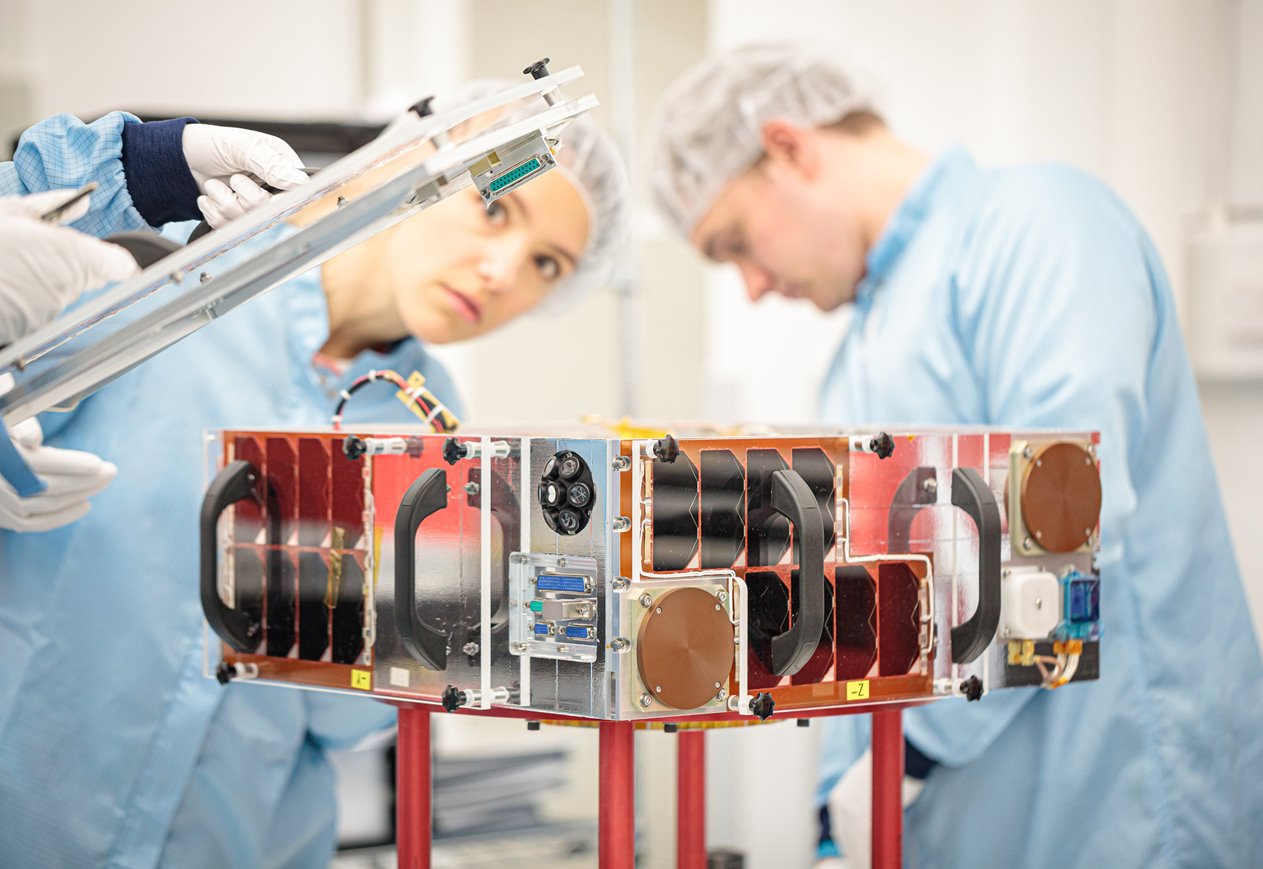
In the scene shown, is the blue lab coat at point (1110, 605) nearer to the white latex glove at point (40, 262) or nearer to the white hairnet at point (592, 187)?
the white hairnet at point (592, 187)

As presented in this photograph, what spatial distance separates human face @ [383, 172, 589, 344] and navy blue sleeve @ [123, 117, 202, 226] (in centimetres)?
57

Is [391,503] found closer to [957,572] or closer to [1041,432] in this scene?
[957,572]

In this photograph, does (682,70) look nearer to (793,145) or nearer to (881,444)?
(793,145)

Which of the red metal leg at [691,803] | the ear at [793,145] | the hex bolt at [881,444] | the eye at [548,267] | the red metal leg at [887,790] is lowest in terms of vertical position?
the red metal leg at [691,803]

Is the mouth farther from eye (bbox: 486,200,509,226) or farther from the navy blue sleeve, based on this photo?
the navy blue sleeve

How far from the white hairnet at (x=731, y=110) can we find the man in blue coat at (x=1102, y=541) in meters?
0.25

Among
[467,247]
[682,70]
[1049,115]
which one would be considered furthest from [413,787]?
[682,70]

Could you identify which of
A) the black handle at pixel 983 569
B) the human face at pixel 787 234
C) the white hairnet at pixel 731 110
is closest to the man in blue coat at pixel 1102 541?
the human face at pixel 787 234

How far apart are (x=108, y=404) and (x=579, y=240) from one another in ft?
2.37

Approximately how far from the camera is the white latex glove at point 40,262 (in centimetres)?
109

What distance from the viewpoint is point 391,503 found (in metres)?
1.16

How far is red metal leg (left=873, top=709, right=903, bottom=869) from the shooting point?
4.30 feet

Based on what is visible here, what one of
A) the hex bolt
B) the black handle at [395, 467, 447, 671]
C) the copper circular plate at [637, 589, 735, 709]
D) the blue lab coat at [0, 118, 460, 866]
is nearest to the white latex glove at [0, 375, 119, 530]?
the blue lab coat at [0, 118, 460, 866]

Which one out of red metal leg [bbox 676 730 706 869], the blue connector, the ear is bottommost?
red metal leg [bbox 676 730 706 869]
